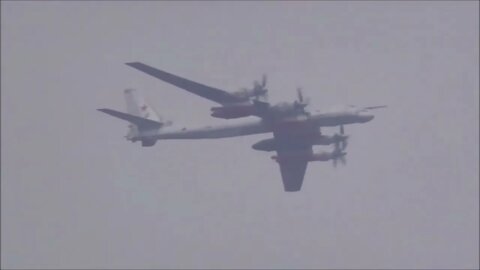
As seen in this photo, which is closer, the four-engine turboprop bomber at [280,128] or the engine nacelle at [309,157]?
the four-engine turboprop bomber at [280,128]

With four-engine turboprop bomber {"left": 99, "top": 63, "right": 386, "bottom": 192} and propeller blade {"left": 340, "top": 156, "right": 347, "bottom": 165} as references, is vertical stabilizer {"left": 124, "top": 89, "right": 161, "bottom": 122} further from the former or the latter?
propeller blade {"left": 340, "top": 156, "right": 347, "bottom": 165}

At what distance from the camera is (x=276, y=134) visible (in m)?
69.8

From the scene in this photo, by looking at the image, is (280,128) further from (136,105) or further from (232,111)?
(136,105)

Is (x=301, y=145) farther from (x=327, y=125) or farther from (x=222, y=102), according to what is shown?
(x=222, y=102)

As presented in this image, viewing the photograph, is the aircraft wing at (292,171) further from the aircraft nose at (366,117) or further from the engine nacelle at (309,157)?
the aircraft nose at (366,117)

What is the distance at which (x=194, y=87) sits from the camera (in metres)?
65.0

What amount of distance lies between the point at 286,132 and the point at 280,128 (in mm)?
797

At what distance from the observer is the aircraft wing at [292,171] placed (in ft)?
243

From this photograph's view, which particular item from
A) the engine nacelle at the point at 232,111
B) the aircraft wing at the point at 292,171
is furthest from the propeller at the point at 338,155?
the engine nacelle at the point at 232,111

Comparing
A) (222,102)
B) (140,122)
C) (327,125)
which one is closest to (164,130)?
(140,122)

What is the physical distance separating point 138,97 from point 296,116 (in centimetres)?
2031

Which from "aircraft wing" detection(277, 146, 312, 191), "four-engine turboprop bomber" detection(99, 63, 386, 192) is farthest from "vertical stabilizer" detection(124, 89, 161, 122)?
"aircraft wing" detection(277, 146, 312, 191)

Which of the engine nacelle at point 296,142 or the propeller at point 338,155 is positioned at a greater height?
the engine nacelle at point 296,142

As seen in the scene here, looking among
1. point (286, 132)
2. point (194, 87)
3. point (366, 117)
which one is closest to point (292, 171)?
point (286, 132)
